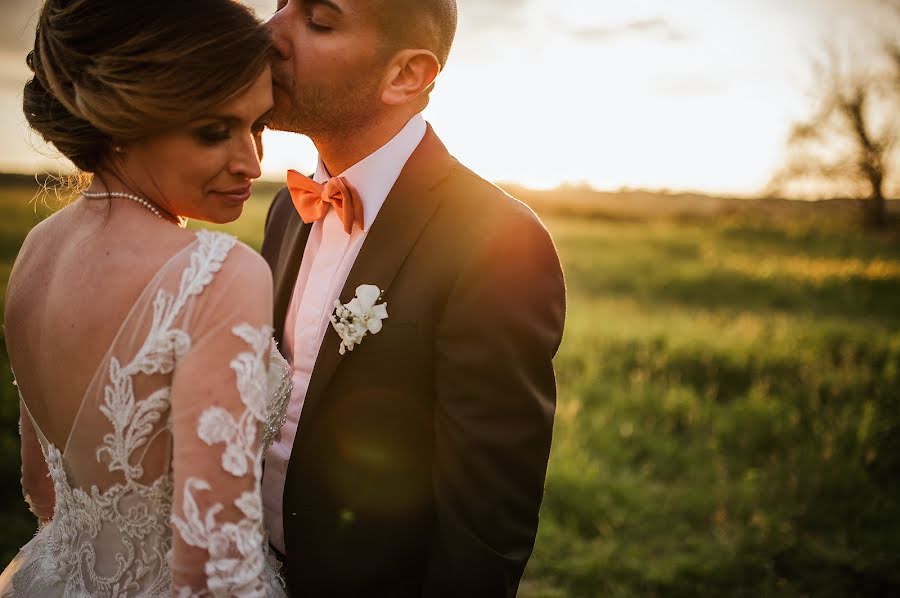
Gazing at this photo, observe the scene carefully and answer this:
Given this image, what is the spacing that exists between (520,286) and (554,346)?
0.26 meters

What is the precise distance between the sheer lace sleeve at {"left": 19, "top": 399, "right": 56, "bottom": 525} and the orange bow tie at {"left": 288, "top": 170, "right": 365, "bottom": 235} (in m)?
1.31

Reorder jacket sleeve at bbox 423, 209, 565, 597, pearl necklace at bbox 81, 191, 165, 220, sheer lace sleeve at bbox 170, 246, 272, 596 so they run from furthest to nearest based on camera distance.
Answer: jacket sleeve at bbox 423, 209, 565, 597
pearl necklace at bbox 81, 191, 165, 220
sheer lace sleeve at bbox 170, 246, 272, 596

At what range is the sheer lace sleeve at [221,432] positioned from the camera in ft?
5.08

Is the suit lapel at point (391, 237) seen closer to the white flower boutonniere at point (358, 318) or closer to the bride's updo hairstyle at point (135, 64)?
the white flower boutonniere at point (358, 318)

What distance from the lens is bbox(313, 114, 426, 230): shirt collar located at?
2594 mm

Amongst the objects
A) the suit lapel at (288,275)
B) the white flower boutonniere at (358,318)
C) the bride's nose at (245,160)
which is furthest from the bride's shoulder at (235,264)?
the suit lapel at (288,275)

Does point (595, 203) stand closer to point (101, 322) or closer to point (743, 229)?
point (743, 229)

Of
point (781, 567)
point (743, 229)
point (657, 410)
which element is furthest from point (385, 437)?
point (743, 229)

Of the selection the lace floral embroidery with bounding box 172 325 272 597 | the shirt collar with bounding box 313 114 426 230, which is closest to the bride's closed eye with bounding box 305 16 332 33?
the shirt collar with bounding box 313 114 426 230

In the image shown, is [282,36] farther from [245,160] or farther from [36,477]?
[36,477]

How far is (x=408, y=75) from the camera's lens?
2.59 m

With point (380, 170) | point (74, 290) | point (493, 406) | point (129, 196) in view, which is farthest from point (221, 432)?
point (380, 170)

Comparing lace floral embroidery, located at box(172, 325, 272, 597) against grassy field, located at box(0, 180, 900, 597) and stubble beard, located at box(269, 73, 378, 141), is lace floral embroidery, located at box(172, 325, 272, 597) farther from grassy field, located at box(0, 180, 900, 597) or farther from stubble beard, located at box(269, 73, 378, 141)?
grassy field, located at box(0, 180, 900, 597)

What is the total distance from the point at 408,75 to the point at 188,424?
5.44ft
